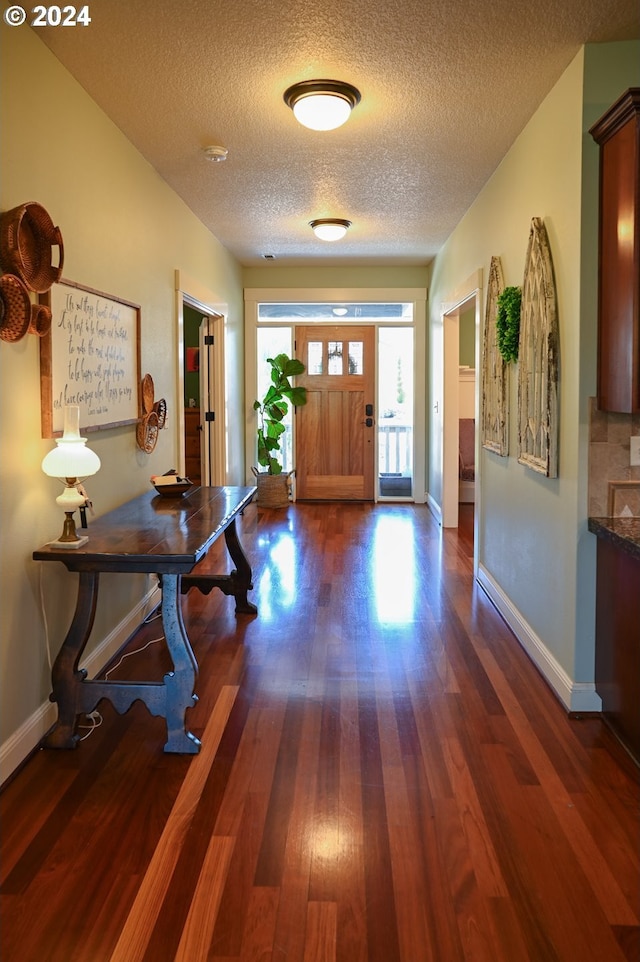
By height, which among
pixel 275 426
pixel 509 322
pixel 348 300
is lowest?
pixel 275 426

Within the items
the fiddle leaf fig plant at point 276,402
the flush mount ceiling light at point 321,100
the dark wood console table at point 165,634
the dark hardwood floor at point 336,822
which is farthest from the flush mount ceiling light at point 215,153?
the fiddle leaf fig plant at point 276,402

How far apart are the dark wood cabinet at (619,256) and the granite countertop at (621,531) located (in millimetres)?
399

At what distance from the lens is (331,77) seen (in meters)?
2.80

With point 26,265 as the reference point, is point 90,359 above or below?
below

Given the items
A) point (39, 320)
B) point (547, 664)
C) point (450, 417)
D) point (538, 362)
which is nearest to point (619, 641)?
point (547, 664)

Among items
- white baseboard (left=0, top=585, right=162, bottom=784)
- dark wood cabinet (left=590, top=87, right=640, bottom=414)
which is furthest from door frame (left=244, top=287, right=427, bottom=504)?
dark wood cabinet (left=590, top=87, right=640, bottom=414)

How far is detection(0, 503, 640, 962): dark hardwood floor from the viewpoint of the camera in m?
1.57

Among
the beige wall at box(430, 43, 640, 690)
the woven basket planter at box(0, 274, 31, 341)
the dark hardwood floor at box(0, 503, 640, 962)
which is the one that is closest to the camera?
the dark hardwood floor at box(0, 503, 640, 962)

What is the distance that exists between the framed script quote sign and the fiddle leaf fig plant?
12.2 ft

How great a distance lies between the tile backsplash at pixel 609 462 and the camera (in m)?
2.58

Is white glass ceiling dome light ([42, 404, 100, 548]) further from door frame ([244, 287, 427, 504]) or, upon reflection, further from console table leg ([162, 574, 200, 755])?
door frame ([244, 287, 427, 504])

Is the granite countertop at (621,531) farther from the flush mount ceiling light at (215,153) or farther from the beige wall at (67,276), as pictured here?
the flush mount ceiling light at (215,153)

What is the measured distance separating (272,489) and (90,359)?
4441 mm

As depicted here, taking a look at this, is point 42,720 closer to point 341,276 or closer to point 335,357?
point 335,357
